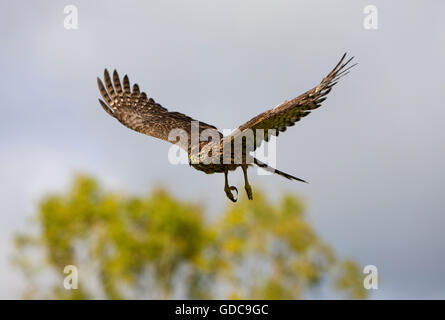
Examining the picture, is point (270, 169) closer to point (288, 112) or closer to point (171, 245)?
point (288, 112)

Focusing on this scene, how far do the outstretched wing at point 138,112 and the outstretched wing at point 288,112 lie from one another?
1.99 m

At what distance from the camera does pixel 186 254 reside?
56.0m

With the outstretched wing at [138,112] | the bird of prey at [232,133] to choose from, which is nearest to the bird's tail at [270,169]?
the bird of prey at [232,133]

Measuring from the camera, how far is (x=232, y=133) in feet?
55.6

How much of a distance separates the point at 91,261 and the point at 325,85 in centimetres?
3779

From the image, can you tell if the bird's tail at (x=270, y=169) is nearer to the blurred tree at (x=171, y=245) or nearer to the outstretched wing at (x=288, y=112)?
the outstretched wing at (x=288, y=112)

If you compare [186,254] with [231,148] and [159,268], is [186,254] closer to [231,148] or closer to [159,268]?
[159,268]

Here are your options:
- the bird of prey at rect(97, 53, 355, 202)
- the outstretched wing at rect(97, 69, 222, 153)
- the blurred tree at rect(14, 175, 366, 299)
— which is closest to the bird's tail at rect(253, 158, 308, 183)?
the bird of prey at rect(97, 53, 355, 202)

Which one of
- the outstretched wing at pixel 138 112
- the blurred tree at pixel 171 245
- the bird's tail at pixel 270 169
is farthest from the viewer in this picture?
the blurred tree at pixel 171 245

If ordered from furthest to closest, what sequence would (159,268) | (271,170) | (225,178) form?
(159,268), (225,178), (271,170)

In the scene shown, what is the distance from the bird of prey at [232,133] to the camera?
1714 centimetres

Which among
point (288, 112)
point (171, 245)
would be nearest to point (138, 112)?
point (288, 112)

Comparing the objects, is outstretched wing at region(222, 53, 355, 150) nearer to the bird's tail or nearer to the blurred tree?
the bird's tail
